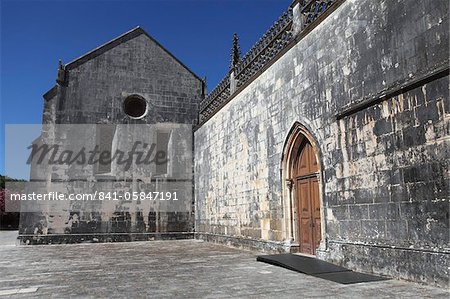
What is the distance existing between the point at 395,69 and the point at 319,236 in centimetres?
336

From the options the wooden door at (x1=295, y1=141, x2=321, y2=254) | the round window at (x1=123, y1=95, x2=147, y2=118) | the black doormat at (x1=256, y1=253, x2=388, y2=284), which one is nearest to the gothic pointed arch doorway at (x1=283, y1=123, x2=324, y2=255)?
the wooden door at (x1=295, y1=141, x2=321, y2=254)

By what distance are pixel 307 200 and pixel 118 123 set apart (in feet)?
30.3

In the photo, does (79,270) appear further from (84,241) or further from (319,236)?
(84,241)

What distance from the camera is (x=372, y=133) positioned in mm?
5336

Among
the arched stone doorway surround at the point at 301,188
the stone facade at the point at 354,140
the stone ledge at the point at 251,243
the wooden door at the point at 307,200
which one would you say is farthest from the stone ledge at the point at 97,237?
the wooden door at the point at 307,200

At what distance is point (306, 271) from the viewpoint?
543cm

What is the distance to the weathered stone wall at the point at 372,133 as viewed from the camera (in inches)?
172

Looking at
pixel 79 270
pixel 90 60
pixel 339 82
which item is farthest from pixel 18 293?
pixel 90 60

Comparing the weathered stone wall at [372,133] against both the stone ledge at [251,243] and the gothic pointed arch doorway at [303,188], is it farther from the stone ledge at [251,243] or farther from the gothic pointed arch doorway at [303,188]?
the gothic pointed arch doorway at [303,188]

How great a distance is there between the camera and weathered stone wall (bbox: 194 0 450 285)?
14.3 feet

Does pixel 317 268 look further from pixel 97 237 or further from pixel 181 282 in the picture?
pixel 97 237

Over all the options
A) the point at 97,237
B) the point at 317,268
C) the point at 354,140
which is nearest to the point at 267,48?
the point at 354,140

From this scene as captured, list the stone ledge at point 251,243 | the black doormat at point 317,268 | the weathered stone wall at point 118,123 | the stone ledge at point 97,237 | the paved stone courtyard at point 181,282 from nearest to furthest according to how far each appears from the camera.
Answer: the paved stone courtyard at point 181,282, the black doormat at point 317,268, the stone ledge at point 251,243, the stone ledge at point 97,237, the weathered stone wall at point 118,123

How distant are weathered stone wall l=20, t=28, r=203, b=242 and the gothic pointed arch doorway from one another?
734 centimetres
